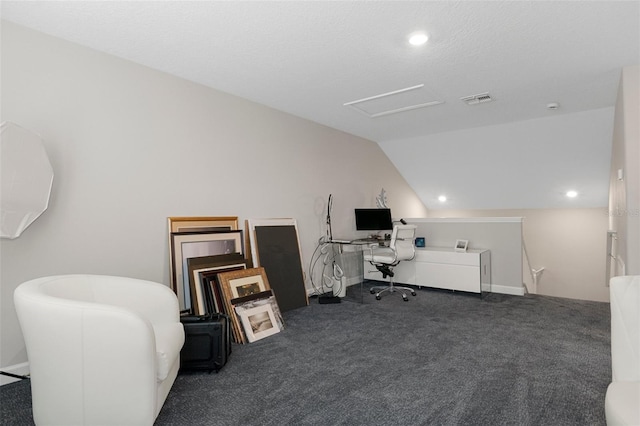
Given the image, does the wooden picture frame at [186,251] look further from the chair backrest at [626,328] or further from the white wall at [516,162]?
the white wall at [516,162]

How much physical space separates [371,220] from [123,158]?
3.92 metres

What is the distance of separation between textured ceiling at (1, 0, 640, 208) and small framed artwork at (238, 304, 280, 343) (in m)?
2.41

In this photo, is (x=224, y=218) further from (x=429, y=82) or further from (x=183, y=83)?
(x=429, y=82)

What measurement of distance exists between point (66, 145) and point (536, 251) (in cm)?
803

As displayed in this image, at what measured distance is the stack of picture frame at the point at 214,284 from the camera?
369 centimetres

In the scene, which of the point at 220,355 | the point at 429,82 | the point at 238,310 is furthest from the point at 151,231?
the point at 429,82

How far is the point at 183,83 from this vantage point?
3.92 meters

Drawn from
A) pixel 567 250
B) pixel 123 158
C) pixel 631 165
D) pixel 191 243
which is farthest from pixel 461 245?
pixel 123 158

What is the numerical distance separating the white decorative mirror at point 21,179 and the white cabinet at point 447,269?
491cm

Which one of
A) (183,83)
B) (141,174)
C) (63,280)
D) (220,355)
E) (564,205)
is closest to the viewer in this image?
(63,280)

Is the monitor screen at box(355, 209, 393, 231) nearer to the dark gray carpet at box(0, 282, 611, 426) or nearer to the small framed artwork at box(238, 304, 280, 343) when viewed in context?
the dark gray carpet at box(0, 282, 611, 426)

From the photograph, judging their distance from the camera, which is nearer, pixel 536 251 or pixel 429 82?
pixel 429 82

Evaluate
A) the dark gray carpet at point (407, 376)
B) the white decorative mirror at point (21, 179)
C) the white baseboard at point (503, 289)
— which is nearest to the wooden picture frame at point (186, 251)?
the dark gray carpet at point (407, 376)

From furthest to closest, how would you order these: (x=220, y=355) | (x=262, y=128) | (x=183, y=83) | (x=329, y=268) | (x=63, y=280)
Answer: (x=329, y=268), (x=262, y=128), (x=183, y=83), (x=220, y=355), (x=63, y=280)
